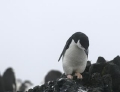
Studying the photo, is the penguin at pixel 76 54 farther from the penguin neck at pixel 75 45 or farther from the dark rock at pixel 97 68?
the dark rock at pixel 97 68

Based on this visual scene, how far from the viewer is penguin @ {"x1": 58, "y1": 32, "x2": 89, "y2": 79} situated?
6.73 meters

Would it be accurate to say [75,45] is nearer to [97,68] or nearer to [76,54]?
[76,54]

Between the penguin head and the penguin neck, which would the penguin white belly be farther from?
the penguin head

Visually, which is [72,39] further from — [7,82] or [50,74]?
[7,82]

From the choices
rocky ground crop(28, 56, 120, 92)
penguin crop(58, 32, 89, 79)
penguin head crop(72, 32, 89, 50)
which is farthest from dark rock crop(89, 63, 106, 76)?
penguin head crop(72, 32, 89, 50)

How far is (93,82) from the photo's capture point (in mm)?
6391

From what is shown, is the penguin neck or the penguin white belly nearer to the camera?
the penguin neck

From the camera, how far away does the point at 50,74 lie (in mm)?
17734

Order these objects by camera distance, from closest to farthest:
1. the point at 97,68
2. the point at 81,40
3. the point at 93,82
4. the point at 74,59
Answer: the point at 93,82
the point at 81,40
the point at 74,59
the point at 97,68

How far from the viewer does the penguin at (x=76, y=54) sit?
6727mm

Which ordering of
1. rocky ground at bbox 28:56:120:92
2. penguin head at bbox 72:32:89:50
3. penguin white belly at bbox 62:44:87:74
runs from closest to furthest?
rocky ground at bbox 28:56:120:92 → penguin head at bbox 72:32:89:50 → penguin white belly at bbox 62:44:87:74

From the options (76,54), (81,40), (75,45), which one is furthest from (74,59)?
(81,40)

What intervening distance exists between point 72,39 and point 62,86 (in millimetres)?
1492

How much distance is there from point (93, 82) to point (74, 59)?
740mm
